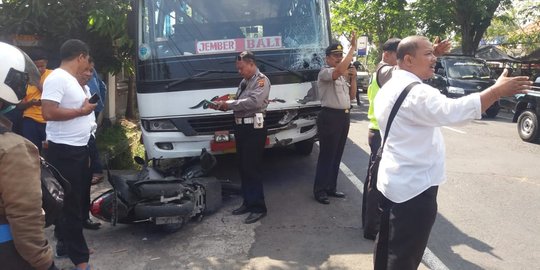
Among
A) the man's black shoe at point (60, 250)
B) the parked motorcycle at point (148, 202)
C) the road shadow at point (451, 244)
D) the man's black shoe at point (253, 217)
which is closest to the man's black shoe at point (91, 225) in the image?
the parked motorcycle at point (148, 202)

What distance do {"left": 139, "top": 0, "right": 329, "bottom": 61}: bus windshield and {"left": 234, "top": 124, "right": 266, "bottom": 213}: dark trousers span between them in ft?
4.01

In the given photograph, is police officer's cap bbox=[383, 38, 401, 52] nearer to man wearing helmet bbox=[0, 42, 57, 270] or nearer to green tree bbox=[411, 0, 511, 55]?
man wearing helmet bbox=[0, 42, 57, 270]

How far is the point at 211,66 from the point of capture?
5211mm

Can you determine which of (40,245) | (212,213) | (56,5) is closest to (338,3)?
(56,5)

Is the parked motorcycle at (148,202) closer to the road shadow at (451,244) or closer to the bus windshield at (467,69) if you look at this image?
the road shadow at (451,244)

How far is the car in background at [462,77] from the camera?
44.5 feet

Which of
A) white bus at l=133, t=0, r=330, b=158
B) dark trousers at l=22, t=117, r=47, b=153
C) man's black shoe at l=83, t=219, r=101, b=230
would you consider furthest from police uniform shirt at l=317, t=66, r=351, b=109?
dark trousers at l=22, t=117, r=47, b=153

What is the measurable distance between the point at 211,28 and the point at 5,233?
399 centimetres

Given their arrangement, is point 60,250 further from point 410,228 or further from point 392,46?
point 392,46

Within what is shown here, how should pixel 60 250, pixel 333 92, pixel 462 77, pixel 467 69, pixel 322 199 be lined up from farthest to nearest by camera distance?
1. pixel 467 69
2. pixel 462 77
3. pixel 322 199
4. pixel 333 92
5. pixel 60 250

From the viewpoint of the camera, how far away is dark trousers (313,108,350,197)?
4.88m

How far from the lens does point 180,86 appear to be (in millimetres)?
5109

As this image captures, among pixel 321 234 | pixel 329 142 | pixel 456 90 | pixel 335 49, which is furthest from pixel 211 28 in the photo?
pixel 456 90

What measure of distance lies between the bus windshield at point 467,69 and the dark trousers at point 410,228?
12831mm
